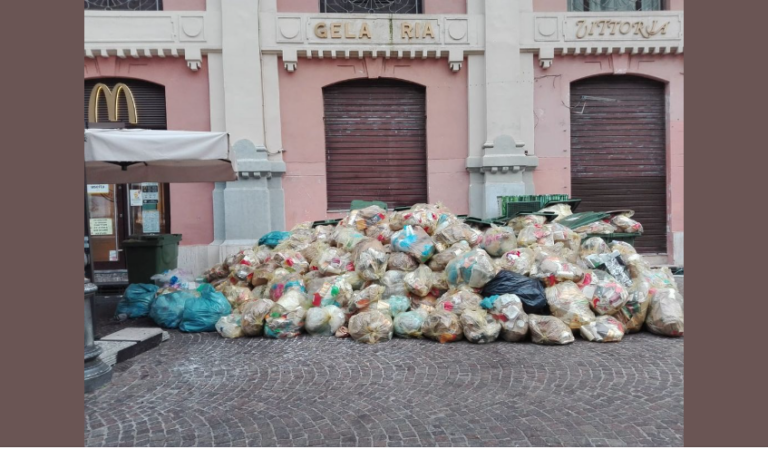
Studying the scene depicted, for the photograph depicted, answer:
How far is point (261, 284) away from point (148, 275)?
86.0 inches

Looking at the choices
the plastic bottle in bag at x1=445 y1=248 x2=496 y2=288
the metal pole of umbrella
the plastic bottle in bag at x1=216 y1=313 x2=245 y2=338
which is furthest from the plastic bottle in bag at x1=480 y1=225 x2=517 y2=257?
the metal pole of umbrella

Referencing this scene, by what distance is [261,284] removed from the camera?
6316mm

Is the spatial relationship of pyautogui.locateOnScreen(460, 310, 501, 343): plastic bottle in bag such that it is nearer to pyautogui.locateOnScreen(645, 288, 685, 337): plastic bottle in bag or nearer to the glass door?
pyautogui.locateOnScreen(645, 288, 685, 337): plastic bottle in bag

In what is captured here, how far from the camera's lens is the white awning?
460 centimetres

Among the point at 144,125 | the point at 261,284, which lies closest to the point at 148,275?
the point at 261,284

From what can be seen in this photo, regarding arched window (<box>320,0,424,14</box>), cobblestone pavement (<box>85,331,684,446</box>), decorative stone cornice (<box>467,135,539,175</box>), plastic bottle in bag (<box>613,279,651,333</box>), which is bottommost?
cobblestone pavement (<box>85,331,684,446</box>)

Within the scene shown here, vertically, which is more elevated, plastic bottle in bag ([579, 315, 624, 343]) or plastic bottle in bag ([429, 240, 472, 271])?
plastic bottle in bag ([429, 240, 472, 271])

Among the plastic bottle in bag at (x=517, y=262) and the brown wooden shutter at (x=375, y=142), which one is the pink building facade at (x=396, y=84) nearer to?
the brown wooden shutter at (x=375, y=142)

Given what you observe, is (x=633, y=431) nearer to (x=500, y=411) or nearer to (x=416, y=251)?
(x=500, y=411)

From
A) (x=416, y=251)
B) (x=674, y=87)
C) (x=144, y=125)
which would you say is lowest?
(x=416, y=251)

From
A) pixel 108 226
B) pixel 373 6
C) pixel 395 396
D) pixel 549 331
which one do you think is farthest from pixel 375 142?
pixel 395 396

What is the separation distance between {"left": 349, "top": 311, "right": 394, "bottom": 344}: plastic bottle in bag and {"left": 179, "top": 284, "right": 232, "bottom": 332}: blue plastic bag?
1.80 metres

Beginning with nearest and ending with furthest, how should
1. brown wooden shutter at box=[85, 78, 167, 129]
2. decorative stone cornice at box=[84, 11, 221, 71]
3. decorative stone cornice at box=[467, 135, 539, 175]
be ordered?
1. decorative stone cornice at box=[84, 11, 221, 71]
2. brown wooden shutter at box=[85, 78, 167, 129]
3. decorative stone cornice at box=[467, 135, 539, 175]

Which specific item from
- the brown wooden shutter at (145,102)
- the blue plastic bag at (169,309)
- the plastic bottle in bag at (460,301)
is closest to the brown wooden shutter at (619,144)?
the plastic bottle in bag at (460,301)
